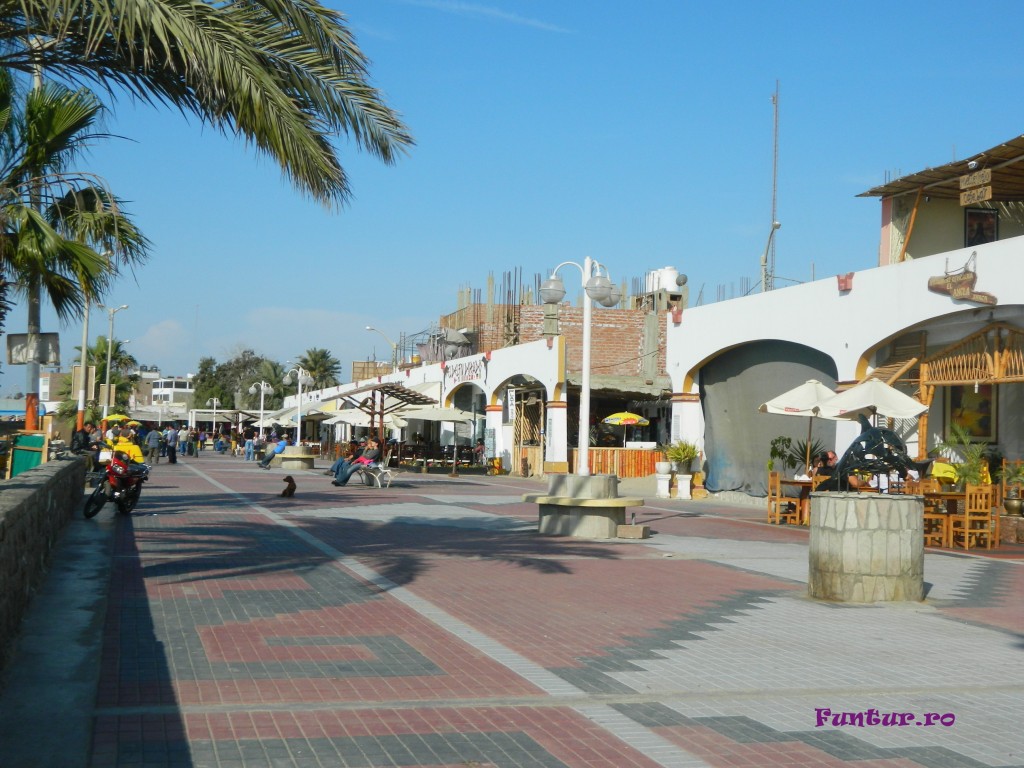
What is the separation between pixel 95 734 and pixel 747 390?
2258 cm

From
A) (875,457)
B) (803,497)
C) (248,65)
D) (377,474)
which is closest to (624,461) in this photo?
(377,474)

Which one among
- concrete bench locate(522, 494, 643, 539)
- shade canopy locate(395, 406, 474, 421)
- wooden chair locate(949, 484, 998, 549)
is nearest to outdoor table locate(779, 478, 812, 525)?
wooden chair locate(949, 484, 998, 549)

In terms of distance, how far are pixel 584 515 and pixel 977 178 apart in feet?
31.3

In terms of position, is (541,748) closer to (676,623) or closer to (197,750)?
(197,750)

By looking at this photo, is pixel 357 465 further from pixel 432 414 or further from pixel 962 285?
pixel 962 285

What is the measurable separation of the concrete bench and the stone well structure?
19.6 ft

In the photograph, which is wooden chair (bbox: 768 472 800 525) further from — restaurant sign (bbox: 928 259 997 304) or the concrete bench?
the concrete bench

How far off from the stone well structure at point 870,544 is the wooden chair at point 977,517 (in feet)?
21.2

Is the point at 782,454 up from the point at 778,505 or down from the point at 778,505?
up

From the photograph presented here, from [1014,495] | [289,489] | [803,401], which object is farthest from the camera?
[289,489]

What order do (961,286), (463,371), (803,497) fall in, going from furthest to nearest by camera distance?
(463,371), (803,497), (961,286)

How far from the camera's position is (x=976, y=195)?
66.9ft

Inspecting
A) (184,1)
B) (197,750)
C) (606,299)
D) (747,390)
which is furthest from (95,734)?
(747,390)

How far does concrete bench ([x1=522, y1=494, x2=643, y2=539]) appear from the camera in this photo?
1697 centimetres
